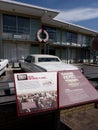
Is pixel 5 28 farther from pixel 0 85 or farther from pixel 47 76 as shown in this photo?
pixel 47 76

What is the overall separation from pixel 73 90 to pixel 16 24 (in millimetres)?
16272

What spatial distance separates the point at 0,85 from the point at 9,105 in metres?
0.89

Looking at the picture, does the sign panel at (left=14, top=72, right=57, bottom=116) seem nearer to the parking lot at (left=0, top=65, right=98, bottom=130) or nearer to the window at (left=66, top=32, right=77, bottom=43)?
the parking lot at (left=0, top=65, right=98, bottom=130)

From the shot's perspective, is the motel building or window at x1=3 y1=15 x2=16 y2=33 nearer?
the motel building

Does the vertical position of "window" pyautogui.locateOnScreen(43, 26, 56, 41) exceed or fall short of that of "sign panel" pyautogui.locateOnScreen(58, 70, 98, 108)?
it exceeds it

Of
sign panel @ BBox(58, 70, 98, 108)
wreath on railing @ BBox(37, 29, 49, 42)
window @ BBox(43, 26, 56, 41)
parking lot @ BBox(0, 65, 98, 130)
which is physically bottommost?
parking lot @ BBox(0, 65, 98, 130)

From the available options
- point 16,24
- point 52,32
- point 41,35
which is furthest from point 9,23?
point 52,32

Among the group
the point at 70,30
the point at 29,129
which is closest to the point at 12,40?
the point at 70,30

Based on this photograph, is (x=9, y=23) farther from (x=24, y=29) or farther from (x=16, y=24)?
(x=24, y=29)

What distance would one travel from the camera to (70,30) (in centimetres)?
2594

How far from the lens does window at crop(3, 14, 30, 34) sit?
1713cm

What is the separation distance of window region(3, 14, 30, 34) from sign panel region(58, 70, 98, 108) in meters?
15.4

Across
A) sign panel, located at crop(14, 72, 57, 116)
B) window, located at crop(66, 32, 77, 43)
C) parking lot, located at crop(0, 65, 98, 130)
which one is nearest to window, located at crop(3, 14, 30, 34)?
window, located at crop(66, 32, 77, 43)

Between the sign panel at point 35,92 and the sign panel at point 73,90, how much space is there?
156 mm
